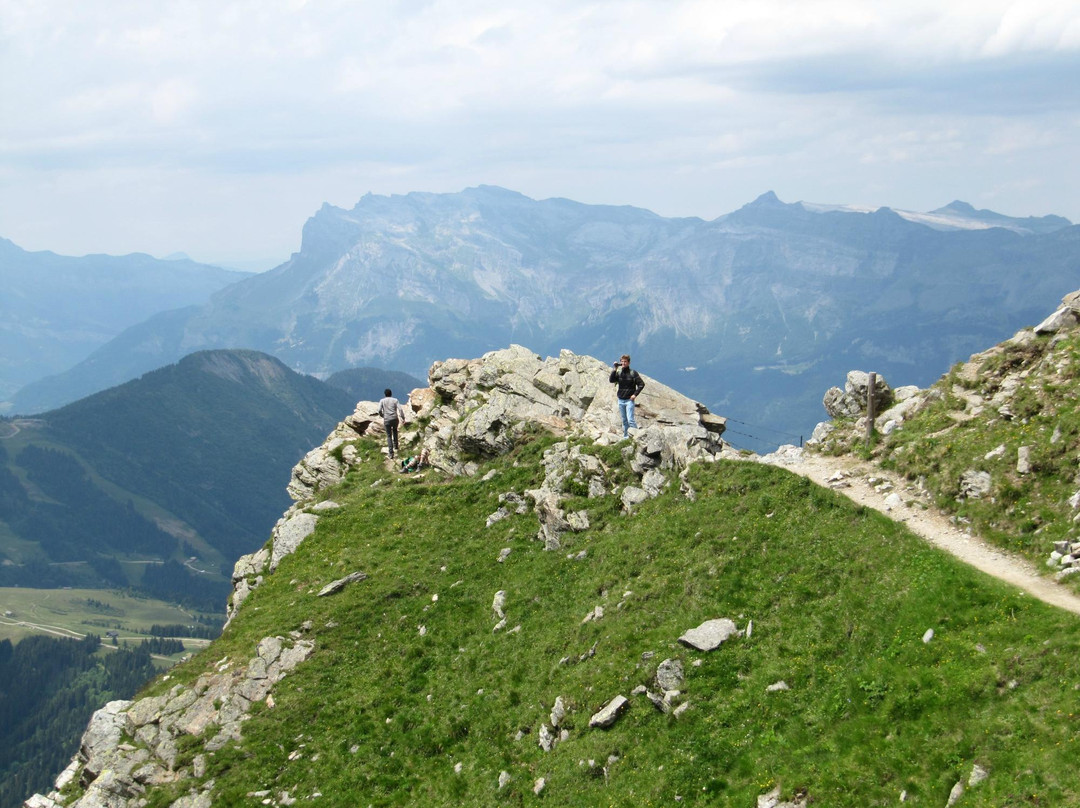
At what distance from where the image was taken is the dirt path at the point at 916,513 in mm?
22609

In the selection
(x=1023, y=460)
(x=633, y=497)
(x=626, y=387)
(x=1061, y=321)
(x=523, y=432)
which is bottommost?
(x=633, y=497)

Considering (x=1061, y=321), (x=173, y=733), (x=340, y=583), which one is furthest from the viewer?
(x=340, y=583)

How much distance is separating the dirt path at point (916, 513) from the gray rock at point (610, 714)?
1150cm

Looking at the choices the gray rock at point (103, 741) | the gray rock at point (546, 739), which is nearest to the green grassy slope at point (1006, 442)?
the gray rock at point (546, 739)

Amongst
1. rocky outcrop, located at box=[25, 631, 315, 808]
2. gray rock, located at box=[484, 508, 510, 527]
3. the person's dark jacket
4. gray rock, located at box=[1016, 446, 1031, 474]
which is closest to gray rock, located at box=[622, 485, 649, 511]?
the person's dark jacket

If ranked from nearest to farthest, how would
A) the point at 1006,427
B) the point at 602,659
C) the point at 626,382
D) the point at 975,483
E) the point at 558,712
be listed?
the point at 558,712 → the point at 602,659 → the point at 975,483 → the point at 1006,427 → the point at 626,382

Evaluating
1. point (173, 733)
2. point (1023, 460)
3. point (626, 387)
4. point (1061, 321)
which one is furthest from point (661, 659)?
point (1061, 321)

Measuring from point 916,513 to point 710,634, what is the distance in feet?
30.3

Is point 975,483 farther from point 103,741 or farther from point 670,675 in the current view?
point 103,741

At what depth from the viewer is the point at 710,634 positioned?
1011 inches

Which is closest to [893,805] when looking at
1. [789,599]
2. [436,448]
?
[789,599]

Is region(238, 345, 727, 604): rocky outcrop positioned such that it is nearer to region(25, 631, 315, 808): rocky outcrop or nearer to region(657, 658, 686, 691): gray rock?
region(25, 631, 315, 808): rocky outcrop

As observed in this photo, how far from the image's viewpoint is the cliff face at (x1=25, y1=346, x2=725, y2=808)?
1255 inches

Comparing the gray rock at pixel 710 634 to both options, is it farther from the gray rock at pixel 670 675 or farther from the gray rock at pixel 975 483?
the gray rock at pixel 975 483
